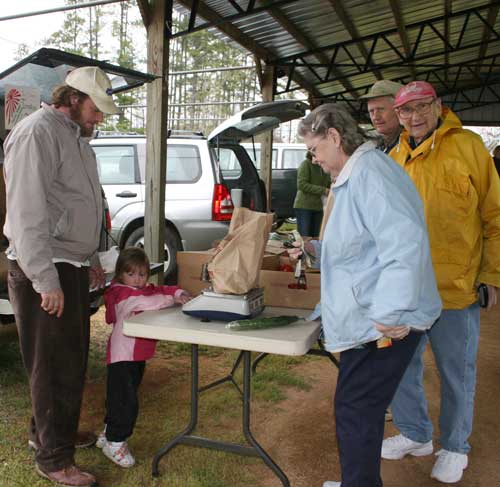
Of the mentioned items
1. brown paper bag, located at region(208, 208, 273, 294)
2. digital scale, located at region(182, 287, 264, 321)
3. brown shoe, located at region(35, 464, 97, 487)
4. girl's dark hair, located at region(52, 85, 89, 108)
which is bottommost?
brown shoe, located at region(35, 464, 97, 487)

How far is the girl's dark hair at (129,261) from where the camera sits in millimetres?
3045

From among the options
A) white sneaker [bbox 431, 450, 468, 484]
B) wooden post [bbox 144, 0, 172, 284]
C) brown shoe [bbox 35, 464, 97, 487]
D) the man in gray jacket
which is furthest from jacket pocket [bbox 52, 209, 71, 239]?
wooden post [bbox 144, 0, 172, 284]

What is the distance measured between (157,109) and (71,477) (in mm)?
3062

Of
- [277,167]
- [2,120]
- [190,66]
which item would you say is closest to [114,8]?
[190,66]

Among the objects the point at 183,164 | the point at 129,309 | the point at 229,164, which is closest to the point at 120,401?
the point at 129,309

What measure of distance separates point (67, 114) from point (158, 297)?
0.95 metres

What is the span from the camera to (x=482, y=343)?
5324 mm

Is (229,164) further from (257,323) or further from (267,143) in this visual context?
(257,323)

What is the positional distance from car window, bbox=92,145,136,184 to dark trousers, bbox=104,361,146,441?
4.51m

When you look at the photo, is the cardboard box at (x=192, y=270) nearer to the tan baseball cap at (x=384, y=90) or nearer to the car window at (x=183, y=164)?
the tan baseball cap at (x=384, y=90)

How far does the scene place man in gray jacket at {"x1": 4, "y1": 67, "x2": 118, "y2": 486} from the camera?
2.42m

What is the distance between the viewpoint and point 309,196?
7750 mm

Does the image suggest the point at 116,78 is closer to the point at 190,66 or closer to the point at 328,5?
the point at 328,5

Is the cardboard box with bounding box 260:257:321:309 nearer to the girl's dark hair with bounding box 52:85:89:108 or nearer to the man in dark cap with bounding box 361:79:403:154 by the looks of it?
the man in dark cap with bounding box 361:79:403:154
